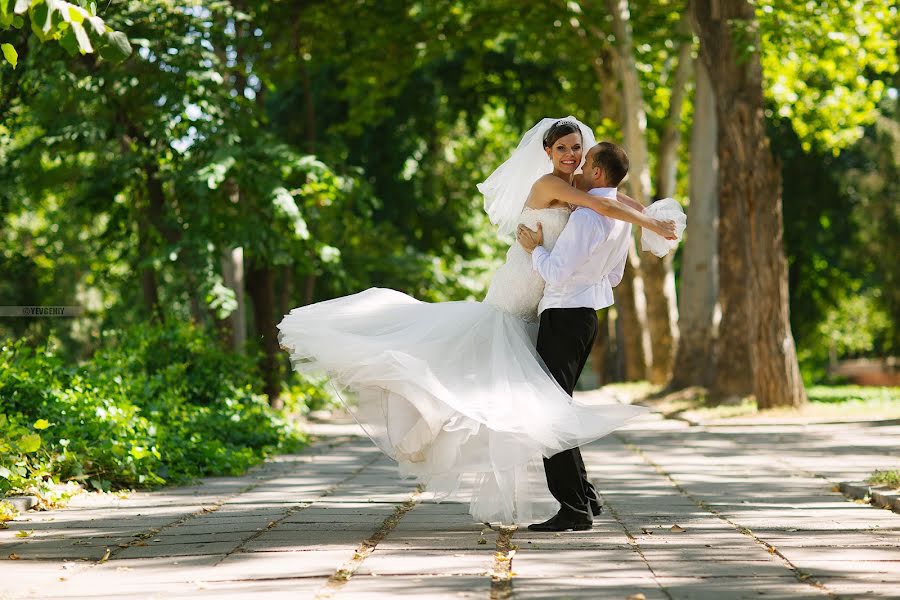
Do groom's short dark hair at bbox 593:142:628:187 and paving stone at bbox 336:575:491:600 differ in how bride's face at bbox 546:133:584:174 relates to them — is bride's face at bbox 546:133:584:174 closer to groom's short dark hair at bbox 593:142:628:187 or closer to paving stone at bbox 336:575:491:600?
groom's short dark hair at bbox 593:142:628:187

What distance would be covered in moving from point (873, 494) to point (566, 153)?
3.46m

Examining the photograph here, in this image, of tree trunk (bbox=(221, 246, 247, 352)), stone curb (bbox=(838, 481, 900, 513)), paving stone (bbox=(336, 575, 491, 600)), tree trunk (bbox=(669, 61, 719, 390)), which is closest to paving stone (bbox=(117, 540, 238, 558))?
paving stone (bbox=(336, 575, 491, 600))

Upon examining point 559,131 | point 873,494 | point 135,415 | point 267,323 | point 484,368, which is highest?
point 559,131

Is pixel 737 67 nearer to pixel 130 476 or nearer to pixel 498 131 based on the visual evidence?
pixel 130 476

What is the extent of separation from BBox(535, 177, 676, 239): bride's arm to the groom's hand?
25 cm

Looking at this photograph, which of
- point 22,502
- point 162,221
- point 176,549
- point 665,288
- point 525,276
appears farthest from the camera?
point 665,288

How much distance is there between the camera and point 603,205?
285 inches

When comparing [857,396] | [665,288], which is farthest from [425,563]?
[857,396]

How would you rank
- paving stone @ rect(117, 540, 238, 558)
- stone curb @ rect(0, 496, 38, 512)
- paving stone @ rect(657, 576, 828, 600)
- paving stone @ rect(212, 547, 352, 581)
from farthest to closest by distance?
1. stone curb @ rect(0, 496, 38, 512)
2. paving stone @ rect(117, 540, 238, 558)
3. paving stone @ rect(212, 547, 352, 581)
4. paving stone @ rect(657, 576, 828, 600)

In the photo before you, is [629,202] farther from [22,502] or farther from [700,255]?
[700,255]

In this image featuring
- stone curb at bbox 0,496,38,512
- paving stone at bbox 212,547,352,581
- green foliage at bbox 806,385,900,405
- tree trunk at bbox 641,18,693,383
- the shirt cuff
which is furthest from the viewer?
tree trunk at bbox 641,18,693,383

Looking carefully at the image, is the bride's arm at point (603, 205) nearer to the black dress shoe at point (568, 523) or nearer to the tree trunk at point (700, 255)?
the black dress shoe at point (568, 523)

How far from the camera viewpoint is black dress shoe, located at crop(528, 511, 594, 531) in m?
7.42

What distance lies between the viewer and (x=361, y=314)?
7824mm
